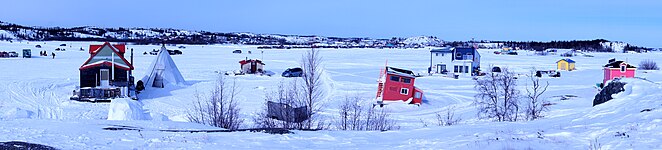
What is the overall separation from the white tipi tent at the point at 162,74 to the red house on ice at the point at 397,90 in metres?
11.7

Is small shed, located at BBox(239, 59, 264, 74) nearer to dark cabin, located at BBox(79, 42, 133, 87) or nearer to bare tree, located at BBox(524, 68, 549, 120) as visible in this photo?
dark cabin, located at BBox(79, 42, 133, 87)

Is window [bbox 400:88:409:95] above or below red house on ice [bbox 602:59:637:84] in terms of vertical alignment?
below

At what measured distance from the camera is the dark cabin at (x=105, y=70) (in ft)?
85.6

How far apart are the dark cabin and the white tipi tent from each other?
10.6 ft

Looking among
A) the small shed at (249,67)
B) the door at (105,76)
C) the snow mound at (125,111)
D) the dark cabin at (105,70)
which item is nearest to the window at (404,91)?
the snow mound at (125,111)

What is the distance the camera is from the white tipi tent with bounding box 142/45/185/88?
30.1 metres

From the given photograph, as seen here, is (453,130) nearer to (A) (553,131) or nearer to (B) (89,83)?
(A) (553,131)

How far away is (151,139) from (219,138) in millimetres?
1082

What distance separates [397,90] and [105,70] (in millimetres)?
13414

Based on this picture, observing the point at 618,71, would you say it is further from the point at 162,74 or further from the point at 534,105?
the point at 162,74

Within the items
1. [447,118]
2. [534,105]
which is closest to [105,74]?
[447,118]

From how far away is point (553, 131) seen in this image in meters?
9.70

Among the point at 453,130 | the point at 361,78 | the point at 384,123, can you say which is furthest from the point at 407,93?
the point at 453,130

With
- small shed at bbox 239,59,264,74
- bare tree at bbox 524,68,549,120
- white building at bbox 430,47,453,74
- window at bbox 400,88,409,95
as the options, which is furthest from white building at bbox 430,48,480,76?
window at bbox 400,88,409,95
